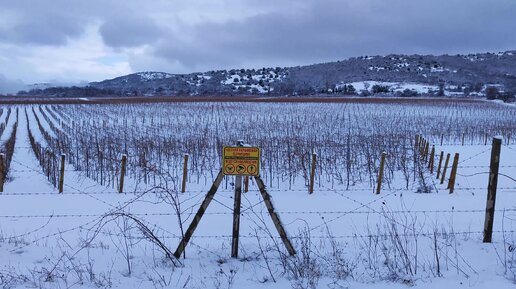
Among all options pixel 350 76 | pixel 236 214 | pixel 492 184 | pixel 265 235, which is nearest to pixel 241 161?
pixel 236 214

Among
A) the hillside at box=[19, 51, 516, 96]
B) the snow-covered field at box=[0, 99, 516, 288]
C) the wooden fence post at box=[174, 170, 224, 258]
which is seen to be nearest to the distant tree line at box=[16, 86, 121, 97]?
the hillside at box=[19, 51, 516, 96]

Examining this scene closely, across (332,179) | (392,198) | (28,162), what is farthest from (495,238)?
(28,162)

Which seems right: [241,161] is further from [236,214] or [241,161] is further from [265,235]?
[265,235]

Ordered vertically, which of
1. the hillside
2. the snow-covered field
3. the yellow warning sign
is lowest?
the snow-covered field

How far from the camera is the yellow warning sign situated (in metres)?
5.30

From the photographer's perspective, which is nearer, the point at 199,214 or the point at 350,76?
the point at 199,214

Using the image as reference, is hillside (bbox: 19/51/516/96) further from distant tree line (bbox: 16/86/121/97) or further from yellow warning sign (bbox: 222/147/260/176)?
yellow warning sign (bbox: 222/147/260/176)

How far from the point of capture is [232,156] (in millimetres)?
5324

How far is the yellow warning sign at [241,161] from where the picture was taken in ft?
17.4

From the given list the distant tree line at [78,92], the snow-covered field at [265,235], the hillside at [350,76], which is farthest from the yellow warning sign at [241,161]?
the hillside at [350,76]

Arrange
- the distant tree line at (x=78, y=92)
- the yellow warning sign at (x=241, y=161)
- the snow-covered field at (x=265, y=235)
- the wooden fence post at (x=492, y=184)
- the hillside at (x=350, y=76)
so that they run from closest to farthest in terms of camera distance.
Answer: the snow-covered field at (x=265, y=235) < the yellow warning sign at (x=241, y=161) < the wooden fence post at (x=492, y=184) < the distant tree line at (x=78, y=92) < the hillside at (x=350, y=76)

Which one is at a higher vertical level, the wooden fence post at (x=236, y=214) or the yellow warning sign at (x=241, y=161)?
the yellow warning sign at (x=241, y=161)

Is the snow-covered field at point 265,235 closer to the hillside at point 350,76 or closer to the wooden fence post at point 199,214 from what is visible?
the wooden fence post at point 199,214

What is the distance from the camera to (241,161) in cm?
534
